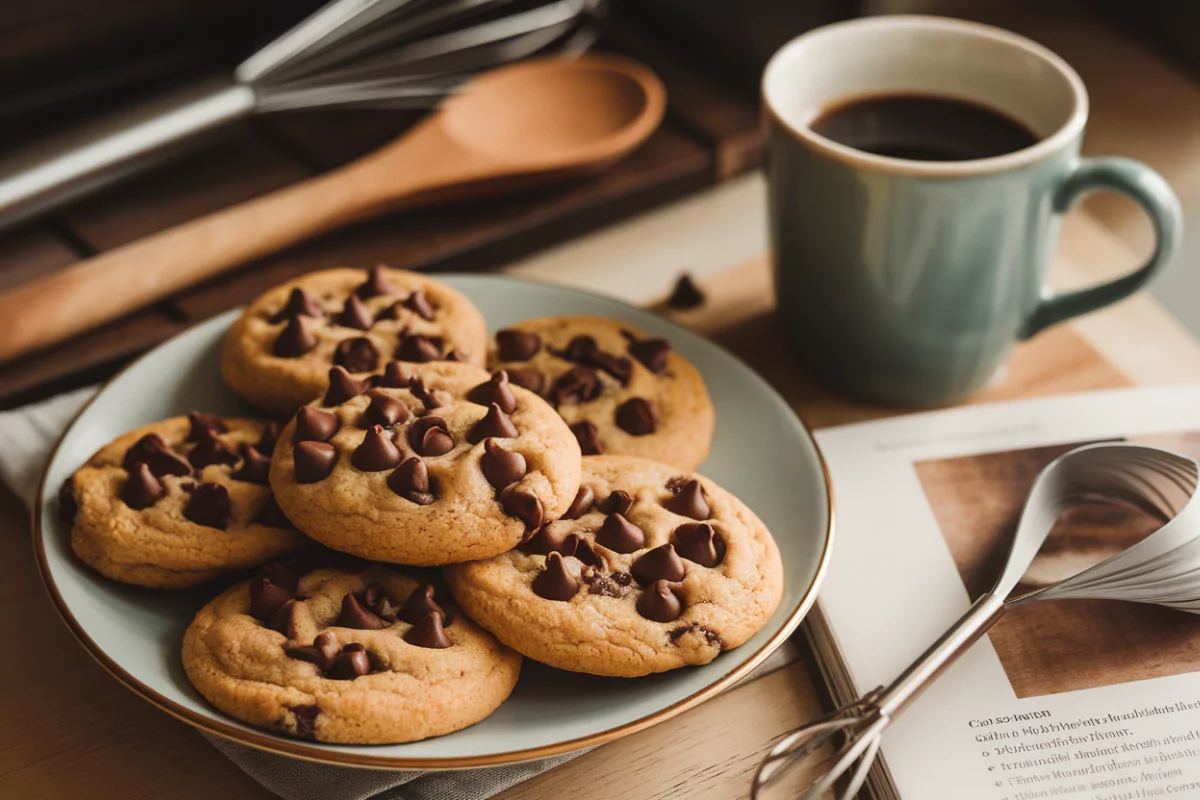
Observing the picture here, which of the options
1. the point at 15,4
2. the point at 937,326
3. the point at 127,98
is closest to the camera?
the point at 937,326

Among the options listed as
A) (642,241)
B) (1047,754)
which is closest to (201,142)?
(642,241)

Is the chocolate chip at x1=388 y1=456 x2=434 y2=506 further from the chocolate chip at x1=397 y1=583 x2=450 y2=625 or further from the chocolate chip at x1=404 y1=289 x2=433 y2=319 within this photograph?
the chocolate chip at x1=404 y1=289 x2=433 y2=319

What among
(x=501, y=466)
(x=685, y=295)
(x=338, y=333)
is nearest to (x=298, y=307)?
(x=338, y=333)

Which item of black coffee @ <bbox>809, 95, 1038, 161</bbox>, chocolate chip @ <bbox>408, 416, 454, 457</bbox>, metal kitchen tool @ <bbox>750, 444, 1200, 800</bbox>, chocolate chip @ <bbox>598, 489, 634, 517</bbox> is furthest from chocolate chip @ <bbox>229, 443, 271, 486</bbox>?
black coffee @ <bbox>809, 95, 1038, 161</bbox>

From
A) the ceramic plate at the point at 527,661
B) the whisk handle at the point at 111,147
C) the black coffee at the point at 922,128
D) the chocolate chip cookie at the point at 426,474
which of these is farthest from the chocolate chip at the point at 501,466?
the whisk handle at the point at 111,147

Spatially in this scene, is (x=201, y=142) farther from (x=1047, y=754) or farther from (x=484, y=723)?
(x=1047, y=754)

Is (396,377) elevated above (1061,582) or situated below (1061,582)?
above

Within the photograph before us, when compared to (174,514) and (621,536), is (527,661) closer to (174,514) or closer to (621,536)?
(621,536)

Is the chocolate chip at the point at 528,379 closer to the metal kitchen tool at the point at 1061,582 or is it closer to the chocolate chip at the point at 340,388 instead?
the chocolate chip at the point at 340,388
